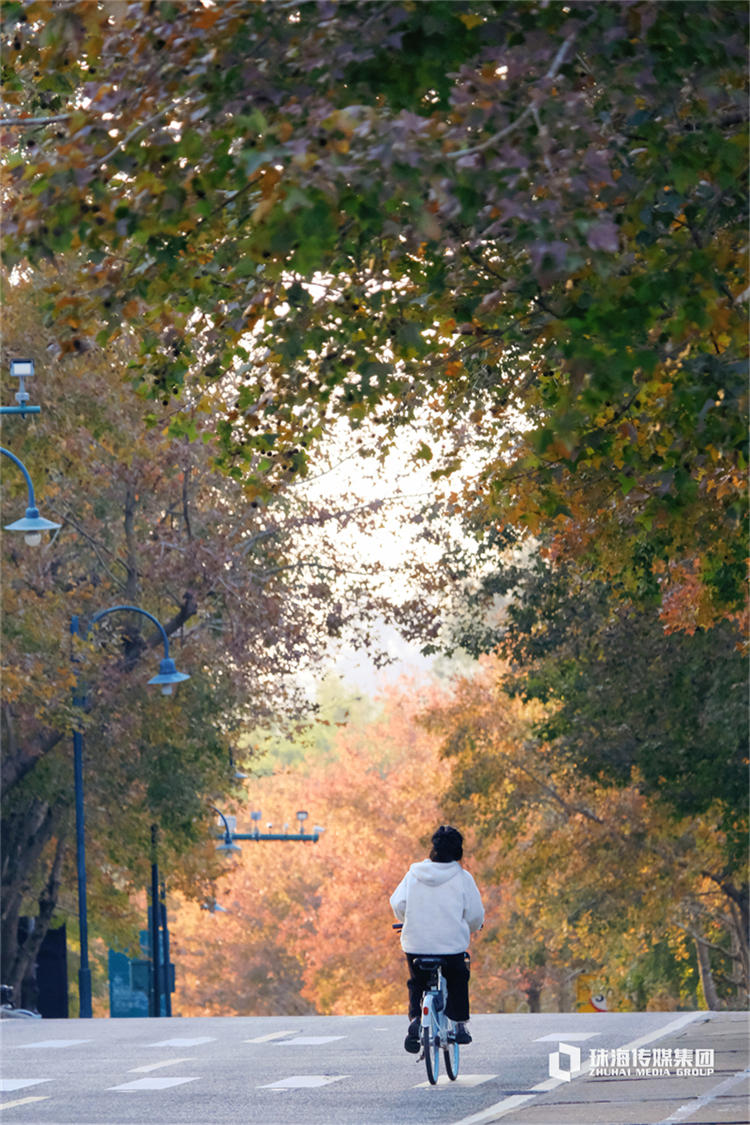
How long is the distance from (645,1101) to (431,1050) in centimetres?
173

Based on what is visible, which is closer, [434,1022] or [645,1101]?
[645,1101]

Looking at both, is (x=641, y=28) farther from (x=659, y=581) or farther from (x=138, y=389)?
(x=659, y=581)

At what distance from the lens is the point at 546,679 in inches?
1104

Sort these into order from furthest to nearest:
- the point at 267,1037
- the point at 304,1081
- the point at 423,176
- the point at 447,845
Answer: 1. the point at 267,1037
2. the point at 304,1081
3. the point at 447,845
4. the point at 423,176

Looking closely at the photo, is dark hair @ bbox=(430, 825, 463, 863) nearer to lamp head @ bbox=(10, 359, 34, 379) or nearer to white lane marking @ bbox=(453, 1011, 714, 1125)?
white lane marking @ bbox=(453, 1011, 714, 1125)

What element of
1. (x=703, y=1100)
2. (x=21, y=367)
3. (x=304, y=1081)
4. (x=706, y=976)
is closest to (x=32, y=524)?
(x=21, y=367)

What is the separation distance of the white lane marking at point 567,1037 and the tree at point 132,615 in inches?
423

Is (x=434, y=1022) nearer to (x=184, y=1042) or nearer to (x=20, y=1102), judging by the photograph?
(x=20, y=1102)

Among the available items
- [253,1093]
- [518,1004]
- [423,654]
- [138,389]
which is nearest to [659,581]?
[423,654]

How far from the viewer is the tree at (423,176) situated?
5.52 metres

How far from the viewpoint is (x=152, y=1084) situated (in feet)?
40.1

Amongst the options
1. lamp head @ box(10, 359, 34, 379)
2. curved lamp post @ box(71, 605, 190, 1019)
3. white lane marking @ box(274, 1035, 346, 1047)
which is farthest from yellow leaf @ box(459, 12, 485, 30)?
curved lamp post @ box(71, 605, 190, 1019)

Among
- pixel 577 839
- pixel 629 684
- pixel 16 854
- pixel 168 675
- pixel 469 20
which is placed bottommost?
pixel 577 839

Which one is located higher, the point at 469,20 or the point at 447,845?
the point at 469,20
